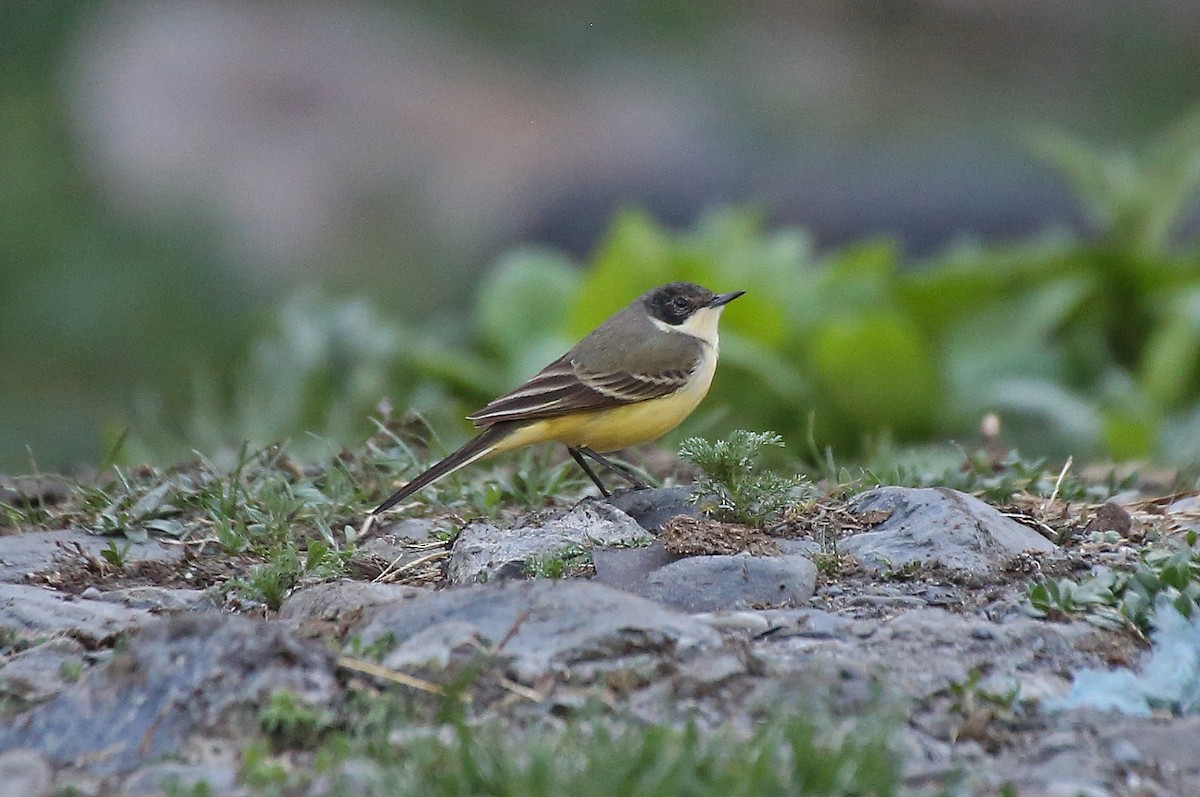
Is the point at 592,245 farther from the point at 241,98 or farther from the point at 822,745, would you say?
the point at 822,745

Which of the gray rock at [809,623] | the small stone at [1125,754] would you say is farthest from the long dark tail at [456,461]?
the small stone at [1125,754]

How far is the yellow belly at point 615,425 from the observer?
6121 millimetres

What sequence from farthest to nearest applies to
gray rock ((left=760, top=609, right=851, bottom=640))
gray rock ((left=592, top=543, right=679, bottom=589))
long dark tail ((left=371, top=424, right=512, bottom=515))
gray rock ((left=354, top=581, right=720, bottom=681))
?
long dark tail ((left=371, top=424, right=512, bottom=515)) → gray rock ((left=592, top=543, right=679, bottom=589)) → gray rock ((left=760, top=609, right=851, bottom=640)) → gray rock ((left=354, top=581, right=720, bottom=681))

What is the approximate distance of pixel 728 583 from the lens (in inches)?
180

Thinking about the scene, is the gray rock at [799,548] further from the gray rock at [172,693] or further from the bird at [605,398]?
the gray rock at [172,693]

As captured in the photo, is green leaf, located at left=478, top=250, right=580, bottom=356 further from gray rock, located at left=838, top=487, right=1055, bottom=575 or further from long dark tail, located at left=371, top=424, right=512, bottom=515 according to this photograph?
gray rock, located at left=838, top=487, right=1055, bottom=575

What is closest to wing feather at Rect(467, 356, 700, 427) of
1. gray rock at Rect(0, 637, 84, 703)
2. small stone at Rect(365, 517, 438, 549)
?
small stone at Rect(365, 517, 438, 549)

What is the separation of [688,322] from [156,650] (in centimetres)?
340

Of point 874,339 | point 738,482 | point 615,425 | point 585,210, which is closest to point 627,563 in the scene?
point 738,482

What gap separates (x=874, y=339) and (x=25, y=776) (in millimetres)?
5415

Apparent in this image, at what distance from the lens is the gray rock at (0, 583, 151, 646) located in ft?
14.9

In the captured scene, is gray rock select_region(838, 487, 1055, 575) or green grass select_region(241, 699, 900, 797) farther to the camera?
gray rock select_region(838, 487, 1055, 575)

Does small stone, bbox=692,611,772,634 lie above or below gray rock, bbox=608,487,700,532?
above

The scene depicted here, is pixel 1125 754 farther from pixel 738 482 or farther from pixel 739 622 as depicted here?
pixel 738 482
